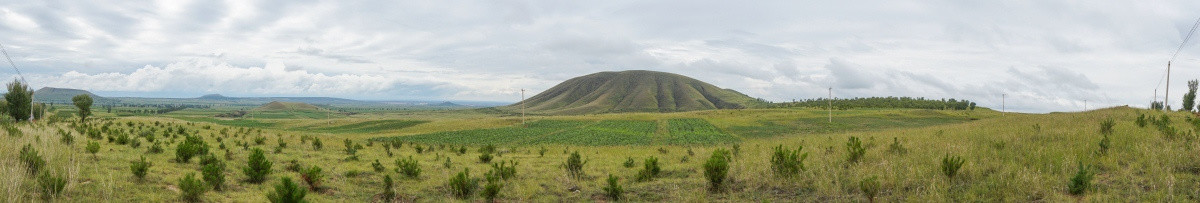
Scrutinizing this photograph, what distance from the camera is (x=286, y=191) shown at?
8195 mm

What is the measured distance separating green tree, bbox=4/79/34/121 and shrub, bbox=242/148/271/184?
2714 inches

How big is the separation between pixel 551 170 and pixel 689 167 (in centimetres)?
488

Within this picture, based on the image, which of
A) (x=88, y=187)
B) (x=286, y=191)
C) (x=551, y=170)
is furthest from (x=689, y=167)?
(x=88, y=187)

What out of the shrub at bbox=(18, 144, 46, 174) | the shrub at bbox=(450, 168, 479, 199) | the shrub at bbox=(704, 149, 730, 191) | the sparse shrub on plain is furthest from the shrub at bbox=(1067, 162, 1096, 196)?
the shrub at bbox=(18, 144, 46, 174)

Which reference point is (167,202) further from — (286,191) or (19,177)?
(286,191)

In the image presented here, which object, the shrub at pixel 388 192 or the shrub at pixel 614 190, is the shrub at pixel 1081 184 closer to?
the shrub at pixel 614 190

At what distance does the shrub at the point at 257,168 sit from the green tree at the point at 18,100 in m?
68.9

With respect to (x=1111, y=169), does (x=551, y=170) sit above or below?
below

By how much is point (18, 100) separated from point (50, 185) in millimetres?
72610

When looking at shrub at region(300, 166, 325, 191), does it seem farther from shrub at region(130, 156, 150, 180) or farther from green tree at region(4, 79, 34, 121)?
green tree at region(4, 79, 34, 121)

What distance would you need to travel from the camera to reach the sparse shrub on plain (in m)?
8.46

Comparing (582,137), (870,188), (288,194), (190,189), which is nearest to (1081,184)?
(870,188)

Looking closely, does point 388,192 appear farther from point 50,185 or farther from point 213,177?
point 50,185

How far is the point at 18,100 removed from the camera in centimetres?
5566
